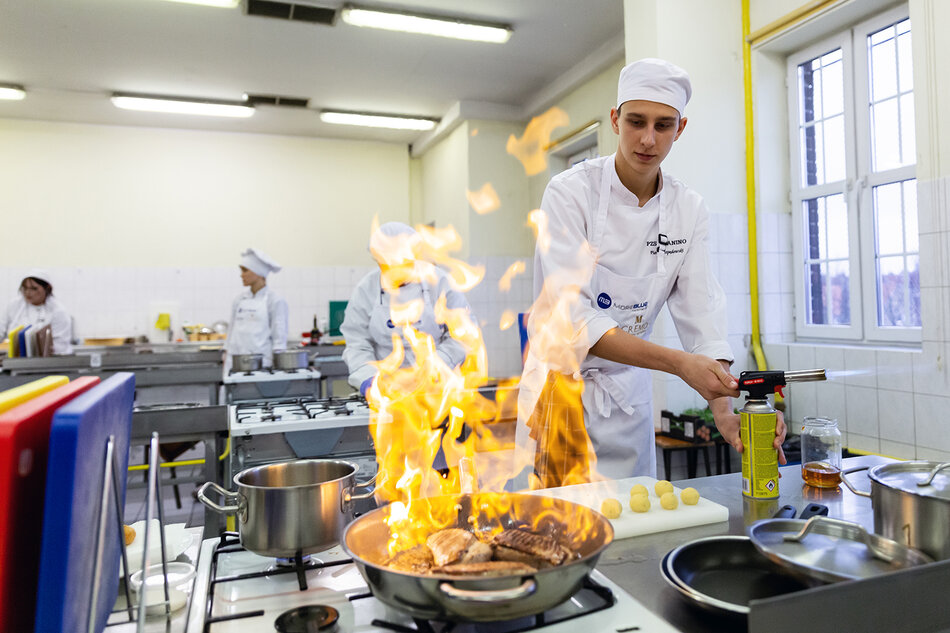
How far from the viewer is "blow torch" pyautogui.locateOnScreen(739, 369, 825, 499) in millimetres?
1323

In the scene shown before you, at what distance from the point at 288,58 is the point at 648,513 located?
212 inches

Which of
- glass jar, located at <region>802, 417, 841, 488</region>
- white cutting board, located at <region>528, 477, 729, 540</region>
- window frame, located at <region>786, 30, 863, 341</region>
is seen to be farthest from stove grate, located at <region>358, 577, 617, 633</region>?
window frame, located at <region>786, 30, 863, 341</region>

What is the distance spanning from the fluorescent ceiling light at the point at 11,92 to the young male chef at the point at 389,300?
498 centimetres

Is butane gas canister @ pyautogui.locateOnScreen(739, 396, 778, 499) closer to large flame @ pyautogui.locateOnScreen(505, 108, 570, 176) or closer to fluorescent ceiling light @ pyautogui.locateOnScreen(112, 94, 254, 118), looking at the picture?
large flame @ pyautogui.locateOnScreen(505, 108, 570, 176)

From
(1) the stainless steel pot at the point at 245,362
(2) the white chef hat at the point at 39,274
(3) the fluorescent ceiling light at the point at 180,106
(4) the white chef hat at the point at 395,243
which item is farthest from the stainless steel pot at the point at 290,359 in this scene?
(2) the white chef hat at the point at 39,274

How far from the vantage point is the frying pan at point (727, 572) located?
3.05 feet

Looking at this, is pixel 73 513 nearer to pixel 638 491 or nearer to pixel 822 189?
pixel 638 491

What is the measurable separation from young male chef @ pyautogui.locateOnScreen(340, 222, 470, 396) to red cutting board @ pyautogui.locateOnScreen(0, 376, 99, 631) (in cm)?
247

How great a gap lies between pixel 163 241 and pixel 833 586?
311 inches

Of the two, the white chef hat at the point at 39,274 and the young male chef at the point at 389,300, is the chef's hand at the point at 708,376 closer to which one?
the young male chef at the point at 389,300

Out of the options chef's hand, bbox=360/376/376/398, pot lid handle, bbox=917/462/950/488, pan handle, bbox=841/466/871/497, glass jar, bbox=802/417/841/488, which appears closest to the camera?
pot lid handle, bbox=917/462/950/488

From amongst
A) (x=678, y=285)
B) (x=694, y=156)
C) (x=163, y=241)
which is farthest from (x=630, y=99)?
(x=163, y=241)

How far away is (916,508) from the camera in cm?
96

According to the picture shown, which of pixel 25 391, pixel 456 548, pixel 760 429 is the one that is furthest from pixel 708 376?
pixel 25 391
